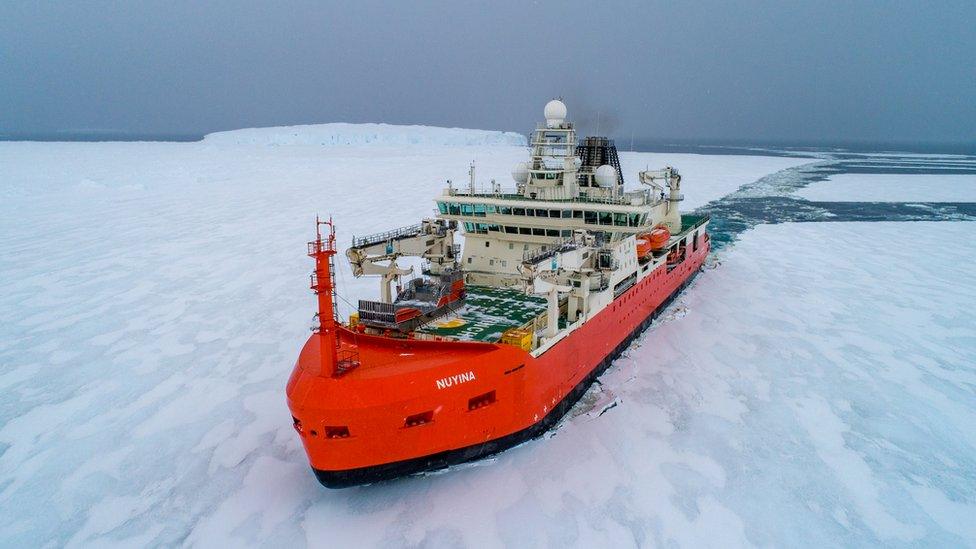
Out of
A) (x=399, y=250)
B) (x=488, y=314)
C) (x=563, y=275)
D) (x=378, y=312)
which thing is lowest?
(x=488, y=314)

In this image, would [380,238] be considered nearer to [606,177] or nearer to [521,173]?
[521,173]

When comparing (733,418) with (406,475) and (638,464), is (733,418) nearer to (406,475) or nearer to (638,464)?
(638,464)

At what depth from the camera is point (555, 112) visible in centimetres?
1609

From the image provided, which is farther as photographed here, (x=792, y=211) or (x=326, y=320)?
(x=792, y=211)

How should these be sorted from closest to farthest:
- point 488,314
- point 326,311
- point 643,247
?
point 326,311 → point 488,314 → point 643,247

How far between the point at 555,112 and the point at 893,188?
5241cm

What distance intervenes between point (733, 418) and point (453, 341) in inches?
258

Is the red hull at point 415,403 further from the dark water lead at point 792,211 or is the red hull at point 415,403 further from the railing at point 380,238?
the dark water lead at point 792,211

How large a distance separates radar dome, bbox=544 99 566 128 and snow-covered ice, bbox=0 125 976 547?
23.7ft

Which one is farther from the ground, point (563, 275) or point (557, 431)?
point (563, 275)

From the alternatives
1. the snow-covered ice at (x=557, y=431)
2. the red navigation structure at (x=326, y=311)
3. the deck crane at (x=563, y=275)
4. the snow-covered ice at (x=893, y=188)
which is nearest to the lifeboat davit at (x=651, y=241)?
the snow-covered ice at (x=557, y=431)

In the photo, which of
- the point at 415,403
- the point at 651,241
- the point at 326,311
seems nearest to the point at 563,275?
the point at 415,403

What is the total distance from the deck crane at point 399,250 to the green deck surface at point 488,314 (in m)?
1.18

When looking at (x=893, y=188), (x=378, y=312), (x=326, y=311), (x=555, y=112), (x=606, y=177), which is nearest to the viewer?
(x=326, y=311)
